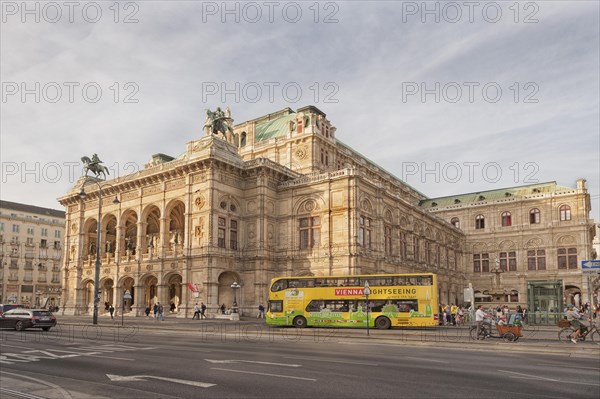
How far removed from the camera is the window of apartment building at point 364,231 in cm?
5140

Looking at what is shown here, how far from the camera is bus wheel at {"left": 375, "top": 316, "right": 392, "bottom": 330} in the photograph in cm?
3497

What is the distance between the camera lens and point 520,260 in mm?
83938

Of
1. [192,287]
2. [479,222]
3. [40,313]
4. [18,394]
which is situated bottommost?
[40,313]

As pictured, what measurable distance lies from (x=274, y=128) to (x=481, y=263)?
44.8m

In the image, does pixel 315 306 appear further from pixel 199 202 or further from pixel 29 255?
pixel 29 255

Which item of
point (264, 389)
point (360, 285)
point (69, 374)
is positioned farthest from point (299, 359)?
point (360, 285)

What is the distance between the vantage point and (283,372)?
1419 centimetres

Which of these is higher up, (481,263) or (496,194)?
(496,194)

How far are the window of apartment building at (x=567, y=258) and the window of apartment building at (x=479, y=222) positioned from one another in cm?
1318

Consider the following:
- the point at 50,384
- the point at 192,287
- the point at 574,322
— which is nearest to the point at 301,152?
the point at 192,287

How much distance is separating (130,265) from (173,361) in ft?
144

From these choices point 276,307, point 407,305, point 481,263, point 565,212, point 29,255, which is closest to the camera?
point 407,305

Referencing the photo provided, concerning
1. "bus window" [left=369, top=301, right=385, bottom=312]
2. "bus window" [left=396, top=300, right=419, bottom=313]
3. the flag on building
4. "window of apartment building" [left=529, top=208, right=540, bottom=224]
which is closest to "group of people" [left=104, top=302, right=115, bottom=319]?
the flag on building

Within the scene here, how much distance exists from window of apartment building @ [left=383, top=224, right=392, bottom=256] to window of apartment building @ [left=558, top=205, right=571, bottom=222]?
38513 mm
